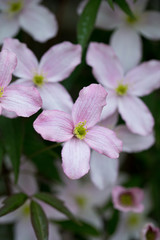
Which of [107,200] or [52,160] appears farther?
[107,200]

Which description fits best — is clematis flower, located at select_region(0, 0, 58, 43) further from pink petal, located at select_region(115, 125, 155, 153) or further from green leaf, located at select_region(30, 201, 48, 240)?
green leaf, located at select_region(30, 201, 48, 240)

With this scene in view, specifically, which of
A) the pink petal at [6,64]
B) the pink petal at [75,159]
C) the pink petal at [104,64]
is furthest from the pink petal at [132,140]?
the pink petal at [6,64]

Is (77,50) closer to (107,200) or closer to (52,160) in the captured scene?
(52,160)

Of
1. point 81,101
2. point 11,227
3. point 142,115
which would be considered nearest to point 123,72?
point 142,115

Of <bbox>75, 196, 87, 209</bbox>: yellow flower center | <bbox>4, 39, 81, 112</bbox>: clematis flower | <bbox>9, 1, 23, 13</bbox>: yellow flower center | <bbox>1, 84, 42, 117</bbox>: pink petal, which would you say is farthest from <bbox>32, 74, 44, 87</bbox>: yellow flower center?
<bbox>75, 196, 87, 209</bbox>: yellow flower center

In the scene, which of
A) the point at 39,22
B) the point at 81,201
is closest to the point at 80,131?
the point at 39,22

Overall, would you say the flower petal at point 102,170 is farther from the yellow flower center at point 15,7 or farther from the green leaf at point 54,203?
the yellow flower center at point 15,7
